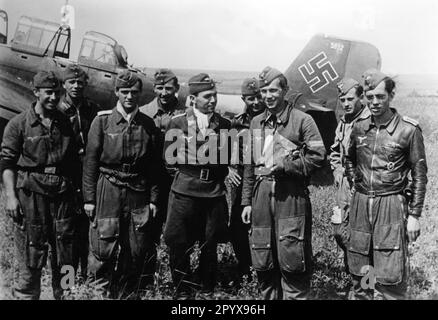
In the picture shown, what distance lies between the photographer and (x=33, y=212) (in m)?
4.21

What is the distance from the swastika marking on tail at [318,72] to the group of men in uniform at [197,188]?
5.20m

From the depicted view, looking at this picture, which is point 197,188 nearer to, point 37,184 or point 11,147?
point 37,184

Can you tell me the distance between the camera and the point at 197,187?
172 inches

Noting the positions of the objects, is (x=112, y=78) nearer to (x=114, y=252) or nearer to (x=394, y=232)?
(x=114, y=252)

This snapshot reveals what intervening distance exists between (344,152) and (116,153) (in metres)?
2.46

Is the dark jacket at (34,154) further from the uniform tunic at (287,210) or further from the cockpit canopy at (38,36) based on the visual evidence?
the cockpit canopy at (38,36)

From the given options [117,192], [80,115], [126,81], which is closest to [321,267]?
[117,192]

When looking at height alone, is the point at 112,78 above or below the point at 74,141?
above

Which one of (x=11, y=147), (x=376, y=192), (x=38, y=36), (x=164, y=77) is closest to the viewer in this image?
(x=376, y=192)

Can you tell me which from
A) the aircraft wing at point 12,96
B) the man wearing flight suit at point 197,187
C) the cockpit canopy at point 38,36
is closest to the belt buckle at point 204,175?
the man wearing flight suit at point 197,187

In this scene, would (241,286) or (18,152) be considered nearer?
(18,152)

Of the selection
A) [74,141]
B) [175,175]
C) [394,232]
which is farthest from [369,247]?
[74,141]

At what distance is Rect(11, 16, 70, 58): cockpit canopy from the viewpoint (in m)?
9.13

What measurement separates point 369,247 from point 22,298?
3.16m
